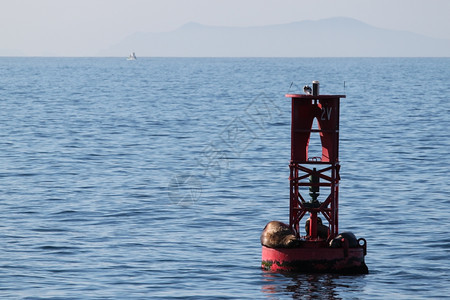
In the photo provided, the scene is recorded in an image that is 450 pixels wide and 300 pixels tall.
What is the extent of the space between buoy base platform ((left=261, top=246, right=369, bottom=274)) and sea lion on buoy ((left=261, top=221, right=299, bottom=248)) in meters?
0.16

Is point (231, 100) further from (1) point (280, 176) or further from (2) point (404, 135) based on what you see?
(1) point (280, 176)

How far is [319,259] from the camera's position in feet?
82.1

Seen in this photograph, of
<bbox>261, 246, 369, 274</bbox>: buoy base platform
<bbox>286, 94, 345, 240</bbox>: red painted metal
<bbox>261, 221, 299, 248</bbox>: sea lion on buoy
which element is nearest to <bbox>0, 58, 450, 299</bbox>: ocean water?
<bbox>261, 246, 369, 274</bbox>: buoy base platform

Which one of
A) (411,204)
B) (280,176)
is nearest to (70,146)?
(280,176)

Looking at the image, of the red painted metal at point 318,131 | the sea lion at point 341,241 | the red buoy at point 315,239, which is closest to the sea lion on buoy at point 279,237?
the red buoy at point 315,239

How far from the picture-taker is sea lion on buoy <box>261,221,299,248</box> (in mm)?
25062

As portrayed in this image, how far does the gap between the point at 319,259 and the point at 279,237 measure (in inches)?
50.3

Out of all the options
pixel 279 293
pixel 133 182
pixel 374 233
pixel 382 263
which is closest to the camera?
pixel 279 293

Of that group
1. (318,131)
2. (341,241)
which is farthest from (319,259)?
(318,131)

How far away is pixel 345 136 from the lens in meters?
70.9

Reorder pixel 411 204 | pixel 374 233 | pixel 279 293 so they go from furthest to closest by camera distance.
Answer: pixel 411 204 < pixel 374 233 < pixel 279 293

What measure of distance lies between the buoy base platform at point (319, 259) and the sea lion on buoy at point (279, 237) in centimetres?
16

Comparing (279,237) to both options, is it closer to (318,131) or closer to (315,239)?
(315,239)

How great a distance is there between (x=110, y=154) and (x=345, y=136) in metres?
21.8
